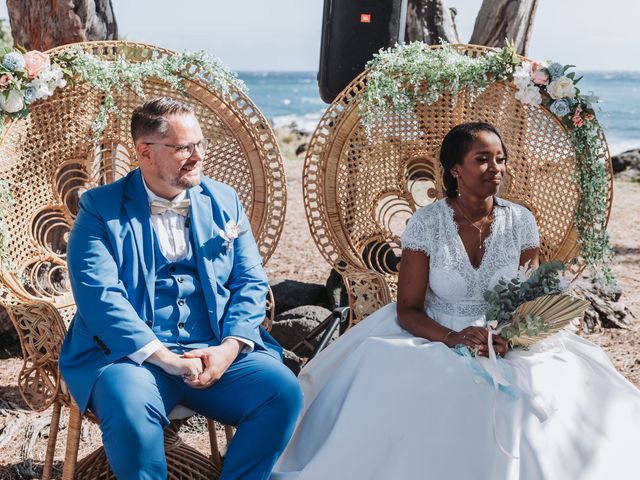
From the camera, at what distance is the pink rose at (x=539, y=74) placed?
12.9ft

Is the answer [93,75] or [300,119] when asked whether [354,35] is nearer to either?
[93,75]

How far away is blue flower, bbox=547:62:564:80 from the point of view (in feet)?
12.9

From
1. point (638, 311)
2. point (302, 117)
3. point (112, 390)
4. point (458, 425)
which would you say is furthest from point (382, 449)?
point (302, 117)

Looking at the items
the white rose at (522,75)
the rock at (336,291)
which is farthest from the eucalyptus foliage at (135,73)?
the rock at (336,291)

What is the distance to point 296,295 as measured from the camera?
19.1 feet

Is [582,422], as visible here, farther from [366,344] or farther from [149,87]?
[149,87]

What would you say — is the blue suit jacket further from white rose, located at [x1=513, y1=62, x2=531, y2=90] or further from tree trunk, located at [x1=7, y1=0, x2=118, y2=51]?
tree trunk, located at [x1=7, y1=0, x2=118, y2=51]

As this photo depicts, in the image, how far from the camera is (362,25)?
5.04m

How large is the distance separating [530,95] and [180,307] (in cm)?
195

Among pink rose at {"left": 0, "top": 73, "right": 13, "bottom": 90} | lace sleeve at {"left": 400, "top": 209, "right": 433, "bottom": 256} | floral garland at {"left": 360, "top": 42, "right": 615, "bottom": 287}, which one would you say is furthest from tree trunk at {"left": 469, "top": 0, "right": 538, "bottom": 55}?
pink rose at {"left": 0, "top": 73, "right": 13, "bottom": 90}

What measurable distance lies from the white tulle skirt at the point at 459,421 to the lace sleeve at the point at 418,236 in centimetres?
40

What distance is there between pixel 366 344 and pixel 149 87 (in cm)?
172

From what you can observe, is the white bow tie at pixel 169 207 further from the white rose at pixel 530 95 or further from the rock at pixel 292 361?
the white rose at pixel 530 95

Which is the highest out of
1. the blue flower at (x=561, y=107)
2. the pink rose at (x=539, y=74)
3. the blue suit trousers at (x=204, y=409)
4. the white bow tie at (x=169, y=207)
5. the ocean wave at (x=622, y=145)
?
the pink rose at (x=539, y=74)
